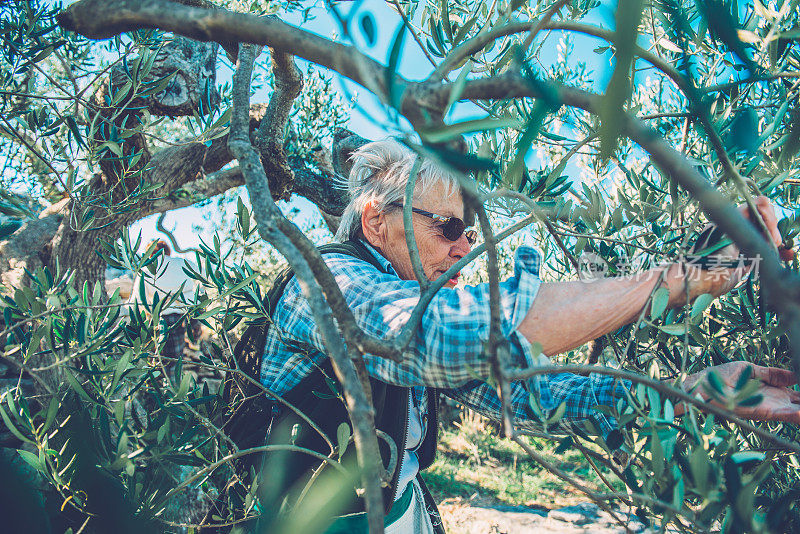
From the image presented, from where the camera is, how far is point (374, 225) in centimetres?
209

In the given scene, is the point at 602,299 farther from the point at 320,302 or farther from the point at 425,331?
the point at 320,302

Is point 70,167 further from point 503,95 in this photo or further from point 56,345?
point 503,95

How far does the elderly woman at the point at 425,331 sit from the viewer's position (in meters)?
1.13

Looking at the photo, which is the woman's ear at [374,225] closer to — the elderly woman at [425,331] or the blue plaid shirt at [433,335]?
the elderly woman at [425,331]

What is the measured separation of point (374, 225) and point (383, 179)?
0.21m

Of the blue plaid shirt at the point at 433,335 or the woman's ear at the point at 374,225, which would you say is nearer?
the blue plaid shirt at the point at 433,335

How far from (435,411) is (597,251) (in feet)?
2.94

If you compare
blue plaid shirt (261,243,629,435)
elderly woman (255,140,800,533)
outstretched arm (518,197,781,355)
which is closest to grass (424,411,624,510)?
elderly woman (255,140,800,533)

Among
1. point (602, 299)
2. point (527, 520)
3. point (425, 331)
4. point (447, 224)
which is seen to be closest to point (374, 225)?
point (447, 224)

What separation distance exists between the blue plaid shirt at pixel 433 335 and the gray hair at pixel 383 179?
54cm

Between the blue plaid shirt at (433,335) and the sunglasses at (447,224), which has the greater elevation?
the sunglasses at (447,224)

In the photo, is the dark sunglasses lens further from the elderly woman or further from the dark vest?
the dark vest

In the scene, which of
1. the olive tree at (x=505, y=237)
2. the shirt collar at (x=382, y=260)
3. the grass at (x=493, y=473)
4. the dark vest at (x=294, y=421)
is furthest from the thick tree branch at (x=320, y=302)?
the grass at (x=493, y=473)

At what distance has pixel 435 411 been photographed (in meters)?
2.11
